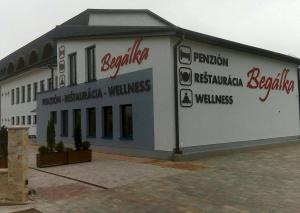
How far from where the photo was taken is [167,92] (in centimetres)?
1579

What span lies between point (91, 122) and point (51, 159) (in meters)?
6.30

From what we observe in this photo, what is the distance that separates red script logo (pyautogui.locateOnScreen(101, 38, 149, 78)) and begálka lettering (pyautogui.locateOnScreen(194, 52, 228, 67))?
7.60 feet

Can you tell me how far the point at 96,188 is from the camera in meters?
10.3

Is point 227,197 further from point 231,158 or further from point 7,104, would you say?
point 7,104

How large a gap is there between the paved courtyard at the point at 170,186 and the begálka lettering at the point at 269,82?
613 cm

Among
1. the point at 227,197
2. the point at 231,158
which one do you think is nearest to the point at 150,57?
the point at 231,158

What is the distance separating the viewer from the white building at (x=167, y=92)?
16.1 meters

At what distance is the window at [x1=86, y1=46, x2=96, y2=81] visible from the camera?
20.7 meters

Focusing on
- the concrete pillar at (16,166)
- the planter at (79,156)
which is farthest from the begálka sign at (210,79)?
the concrete pillar at (16,166)

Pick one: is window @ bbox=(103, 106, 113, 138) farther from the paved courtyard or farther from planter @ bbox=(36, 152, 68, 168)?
planter @ bbox=(36, 152, 68, 168)

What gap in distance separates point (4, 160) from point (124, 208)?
5604 mm

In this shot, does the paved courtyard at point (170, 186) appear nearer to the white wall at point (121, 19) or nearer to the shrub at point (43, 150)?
the shrub at point (43, 150)

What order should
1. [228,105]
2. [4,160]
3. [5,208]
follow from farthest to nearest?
[228,105]
[4,160]
[5,208]

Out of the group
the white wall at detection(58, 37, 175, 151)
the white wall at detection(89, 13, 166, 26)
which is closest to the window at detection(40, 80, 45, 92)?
the white wall at detection(89, 13, 166, 26)
